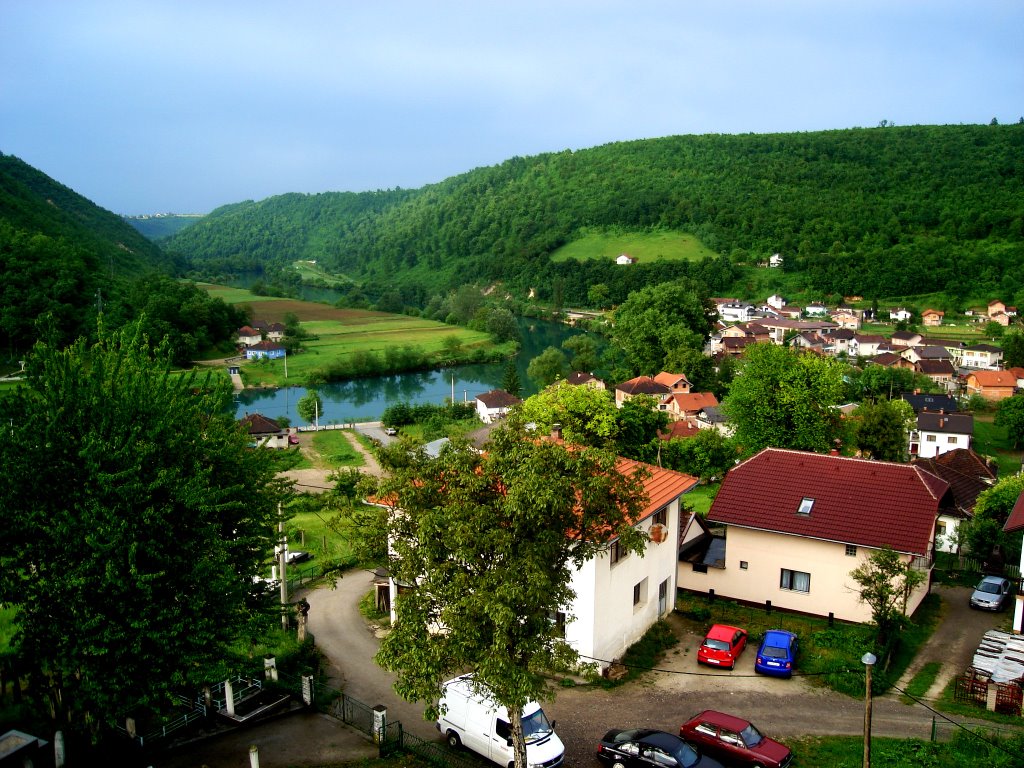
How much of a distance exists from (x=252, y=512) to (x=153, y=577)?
1882mm

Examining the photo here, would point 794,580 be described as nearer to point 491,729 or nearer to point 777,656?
point 777,656

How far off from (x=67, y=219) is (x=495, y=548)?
96216 millimetres

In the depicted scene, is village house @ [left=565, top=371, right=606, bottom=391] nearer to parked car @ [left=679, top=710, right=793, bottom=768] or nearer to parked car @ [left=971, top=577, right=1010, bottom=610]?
parked car @ [left=971, top=577, right=1010, bottom=610]

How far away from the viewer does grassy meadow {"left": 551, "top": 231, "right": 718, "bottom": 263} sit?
115 meters

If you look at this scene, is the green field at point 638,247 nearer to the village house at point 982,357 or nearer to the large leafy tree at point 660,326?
the village house at point 982,357

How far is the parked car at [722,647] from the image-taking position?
1377 centimetres

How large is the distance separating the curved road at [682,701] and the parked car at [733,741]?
30.2 inches

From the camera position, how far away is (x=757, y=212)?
118 meters

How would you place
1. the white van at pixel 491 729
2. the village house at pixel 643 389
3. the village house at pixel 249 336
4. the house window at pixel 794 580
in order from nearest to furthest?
the white van at pixel 491 729 → the house window at pixel 794 580 → the village house at pixel 643 389 → the village house at pixel 249 336

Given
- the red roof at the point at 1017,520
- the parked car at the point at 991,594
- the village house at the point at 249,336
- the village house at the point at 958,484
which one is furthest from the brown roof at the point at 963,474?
the village house at the point at 249,336

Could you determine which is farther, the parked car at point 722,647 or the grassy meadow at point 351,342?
the grassy meadow at point 351,342

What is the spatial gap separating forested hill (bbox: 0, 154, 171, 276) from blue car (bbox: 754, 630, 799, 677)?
6953cm

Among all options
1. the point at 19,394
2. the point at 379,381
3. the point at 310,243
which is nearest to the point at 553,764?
the point at 19,394

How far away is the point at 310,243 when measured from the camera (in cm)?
19912
